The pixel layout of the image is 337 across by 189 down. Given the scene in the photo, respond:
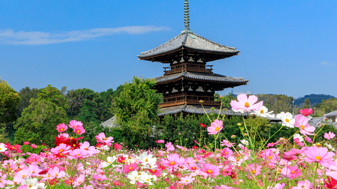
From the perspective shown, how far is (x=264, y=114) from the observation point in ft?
7.70

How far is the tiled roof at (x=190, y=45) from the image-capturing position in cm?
2412

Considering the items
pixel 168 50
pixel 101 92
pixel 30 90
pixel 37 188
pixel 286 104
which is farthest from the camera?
pixel 286 104

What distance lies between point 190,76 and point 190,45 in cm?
296

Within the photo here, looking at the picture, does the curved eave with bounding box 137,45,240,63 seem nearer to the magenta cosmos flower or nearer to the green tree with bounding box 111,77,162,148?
the green tree with bounding box 111,77,162,148

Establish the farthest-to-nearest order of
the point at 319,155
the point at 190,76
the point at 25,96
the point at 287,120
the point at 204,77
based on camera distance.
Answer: the point at 25,96, the point at 204,77, the point at 190,76, the point at 287,120, the point at 319,155

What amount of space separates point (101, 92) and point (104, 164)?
2692 inches

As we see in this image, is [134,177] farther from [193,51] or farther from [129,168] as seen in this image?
[193,51]

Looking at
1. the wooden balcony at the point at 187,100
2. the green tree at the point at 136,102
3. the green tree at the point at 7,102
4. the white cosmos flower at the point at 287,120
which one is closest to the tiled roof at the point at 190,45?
the wooden balcony at the point at 187,100

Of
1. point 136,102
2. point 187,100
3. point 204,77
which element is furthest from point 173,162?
point 204,77

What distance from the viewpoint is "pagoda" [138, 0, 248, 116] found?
22.7 metres

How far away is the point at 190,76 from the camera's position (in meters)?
22.1

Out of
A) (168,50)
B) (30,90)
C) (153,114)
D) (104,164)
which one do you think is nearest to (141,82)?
(153,114)

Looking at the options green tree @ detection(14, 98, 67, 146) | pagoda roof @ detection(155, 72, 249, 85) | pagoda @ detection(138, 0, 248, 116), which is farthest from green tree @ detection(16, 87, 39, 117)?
pagoda roof @ detection(155, 72, 249, 85)

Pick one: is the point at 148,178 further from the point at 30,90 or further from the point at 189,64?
the point at 30,90
